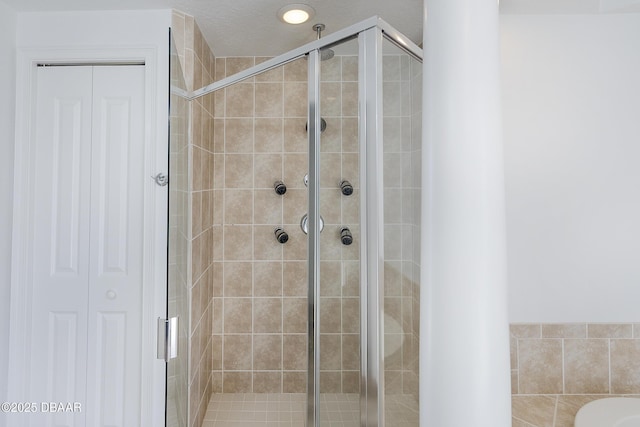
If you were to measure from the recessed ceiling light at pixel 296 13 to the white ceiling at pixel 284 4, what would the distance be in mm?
22

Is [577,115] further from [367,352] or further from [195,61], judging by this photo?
[195,61]

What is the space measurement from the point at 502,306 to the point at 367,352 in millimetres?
413

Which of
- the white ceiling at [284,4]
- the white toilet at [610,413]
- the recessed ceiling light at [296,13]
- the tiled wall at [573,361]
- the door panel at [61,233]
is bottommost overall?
the white toilet at [610,413]

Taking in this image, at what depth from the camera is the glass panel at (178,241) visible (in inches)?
46.3

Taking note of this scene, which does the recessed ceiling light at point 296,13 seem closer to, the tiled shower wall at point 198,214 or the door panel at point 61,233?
the tiled shower wall at point 198,214

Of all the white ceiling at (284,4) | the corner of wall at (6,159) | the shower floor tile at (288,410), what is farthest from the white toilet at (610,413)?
the corner of wall at (6,159)

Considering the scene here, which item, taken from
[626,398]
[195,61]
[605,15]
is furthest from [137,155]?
[626,398]

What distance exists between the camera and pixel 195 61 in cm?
151

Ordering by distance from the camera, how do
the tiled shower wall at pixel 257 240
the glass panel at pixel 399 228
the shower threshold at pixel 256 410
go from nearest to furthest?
the glass panel at pixel 399 228 < the shower threshold at pixel 256 410 < the tiled shower wall at pixel 257 240

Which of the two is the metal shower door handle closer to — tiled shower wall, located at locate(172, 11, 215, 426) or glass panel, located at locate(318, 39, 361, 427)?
tiled shower wall, located at locate(172, 11, 215, 426)

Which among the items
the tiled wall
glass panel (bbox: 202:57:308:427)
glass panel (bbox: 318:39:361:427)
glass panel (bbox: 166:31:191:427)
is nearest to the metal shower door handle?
glass panel (bbox: 166:31:191:427)

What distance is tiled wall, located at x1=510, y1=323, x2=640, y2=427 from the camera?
56.2 inches

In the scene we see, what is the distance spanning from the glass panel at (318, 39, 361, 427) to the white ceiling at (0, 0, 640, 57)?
0.73 m

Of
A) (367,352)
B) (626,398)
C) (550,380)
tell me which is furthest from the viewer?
(550,380)
